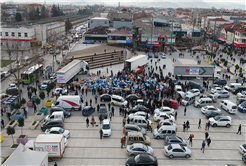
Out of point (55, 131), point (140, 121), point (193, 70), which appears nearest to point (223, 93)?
point (193, 70)

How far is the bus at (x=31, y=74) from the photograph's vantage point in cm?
3077

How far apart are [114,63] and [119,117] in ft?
68.7

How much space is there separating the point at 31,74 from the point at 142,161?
22865 mm

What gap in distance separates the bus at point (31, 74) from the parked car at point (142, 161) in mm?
20448

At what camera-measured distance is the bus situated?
30767 mm

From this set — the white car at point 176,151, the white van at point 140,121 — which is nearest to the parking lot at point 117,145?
the white car at point 176,151

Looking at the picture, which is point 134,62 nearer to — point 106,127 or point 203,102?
point 203,102

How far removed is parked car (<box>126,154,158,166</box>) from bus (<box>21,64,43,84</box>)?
20.4 metres

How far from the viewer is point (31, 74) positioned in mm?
31484

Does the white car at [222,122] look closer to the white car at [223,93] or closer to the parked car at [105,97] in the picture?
the white car at [223,93]

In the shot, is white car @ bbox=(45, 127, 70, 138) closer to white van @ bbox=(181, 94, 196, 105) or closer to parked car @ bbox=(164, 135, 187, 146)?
parked car @ bbox=(164, 135, 187, 146)

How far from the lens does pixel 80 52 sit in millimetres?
43375

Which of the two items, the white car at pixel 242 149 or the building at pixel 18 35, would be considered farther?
the building at pixel 18 35

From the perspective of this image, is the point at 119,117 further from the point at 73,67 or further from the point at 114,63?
the point at 114,63
